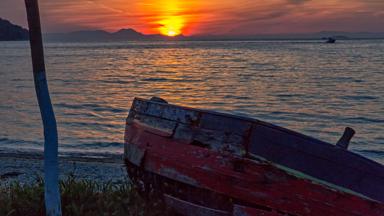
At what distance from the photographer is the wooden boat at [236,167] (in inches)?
175

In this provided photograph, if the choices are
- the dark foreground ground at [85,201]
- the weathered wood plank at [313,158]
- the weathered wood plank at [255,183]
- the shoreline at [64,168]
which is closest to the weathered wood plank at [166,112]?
the weathered wood plank at [255,183]

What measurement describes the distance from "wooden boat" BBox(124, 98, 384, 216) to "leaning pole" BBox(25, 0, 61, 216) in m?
1.05

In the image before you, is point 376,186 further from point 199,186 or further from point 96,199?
point 96,199

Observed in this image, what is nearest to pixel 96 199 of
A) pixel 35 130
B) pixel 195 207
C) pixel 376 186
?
pixel 195 207

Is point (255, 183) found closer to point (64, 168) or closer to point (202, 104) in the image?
point (64, 168)

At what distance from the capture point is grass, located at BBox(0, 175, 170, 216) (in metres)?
5.48

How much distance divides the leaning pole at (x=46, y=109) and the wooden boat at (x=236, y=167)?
3.44 ft

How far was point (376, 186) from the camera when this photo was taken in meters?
5.80

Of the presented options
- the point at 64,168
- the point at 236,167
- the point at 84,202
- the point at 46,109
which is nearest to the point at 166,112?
the point at 236,167

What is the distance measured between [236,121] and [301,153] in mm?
865

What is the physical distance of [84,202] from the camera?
18.9 feet

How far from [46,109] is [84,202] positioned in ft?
5.41

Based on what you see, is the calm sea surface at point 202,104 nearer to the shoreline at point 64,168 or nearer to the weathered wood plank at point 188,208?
the shoreline at point 64,168

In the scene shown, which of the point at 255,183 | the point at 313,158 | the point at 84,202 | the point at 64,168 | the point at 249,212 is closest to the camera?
the point at 255,183
